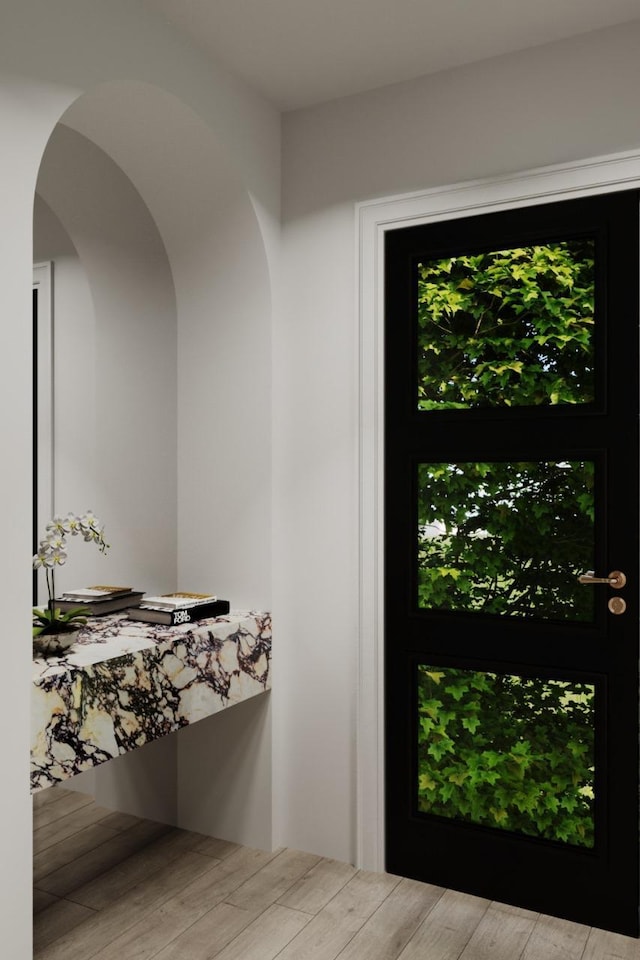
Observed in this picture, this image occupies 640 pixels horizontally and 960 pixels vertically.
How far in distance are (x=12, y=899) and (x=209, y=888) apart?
85 centimetres

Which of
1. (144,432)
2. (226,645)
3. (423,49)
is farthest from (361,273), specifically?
(226,645)

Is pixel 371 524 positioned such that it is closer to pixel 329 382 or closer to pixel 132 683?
pixel 329 382

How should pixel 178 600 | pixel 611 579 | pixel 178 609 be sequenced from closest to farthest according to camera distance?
pixel 611 579 < pixel 178 609 < pixel 178 600

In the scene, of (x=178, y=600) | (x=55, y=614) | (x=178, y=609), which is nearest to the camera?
(x=55, y=614)

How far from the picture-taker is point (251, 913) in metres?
2.42

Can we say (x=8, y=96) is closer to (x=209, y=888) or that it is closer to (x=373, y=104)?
(x=373, y=104)

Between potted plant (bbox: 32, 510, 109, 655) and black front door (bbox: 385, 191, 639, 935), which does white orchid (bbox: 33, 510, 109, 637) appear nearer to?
potted plant (bbox: 32, 510, 109, 655)

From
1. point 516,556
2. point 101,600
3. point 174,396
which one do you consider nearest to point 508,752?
point 516,556

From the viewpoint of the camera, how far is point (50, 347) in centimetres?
334

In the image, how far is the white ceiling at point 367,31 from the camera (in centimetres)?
226

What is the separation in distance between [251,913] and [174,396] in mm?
1837

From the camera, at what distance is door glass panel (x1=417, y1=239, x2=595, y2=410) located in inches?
95.0

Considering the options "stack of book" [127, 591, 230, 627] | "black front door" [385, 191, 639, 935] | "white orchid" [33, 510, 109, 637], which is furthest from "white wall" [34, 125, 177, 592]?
"black front door" [385, 191, 639, 935]

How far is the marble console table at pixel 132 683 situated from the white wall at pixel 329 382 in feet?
0.73
